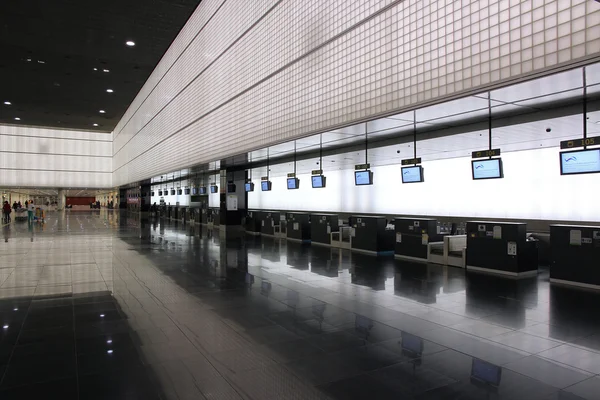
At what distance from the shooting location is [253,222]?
21281mm

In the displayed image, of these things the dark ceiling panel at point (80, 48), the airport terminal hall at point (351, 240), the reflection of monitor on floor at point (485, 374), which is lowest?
the reflection of monitor on floor at point (485, 374)

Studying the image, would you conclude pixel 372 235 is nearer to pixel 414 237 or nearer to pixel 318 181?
pixel 414 237

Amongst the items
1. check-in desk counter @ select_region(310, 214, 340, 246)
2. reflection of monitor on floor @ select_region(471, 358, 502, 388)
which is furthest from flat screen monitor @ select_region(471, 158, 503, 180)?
check-in desk counter @ select_region(310, 214, 340, 246)

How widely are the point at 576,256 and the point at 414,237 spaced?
4.42 metres

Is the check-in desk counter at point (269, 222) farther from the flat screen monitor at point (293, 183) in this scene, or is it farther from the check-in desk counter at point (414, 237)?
the check-in desk counter at point (414, 237)

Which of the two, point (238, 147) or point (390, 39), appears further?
point (238, 147)

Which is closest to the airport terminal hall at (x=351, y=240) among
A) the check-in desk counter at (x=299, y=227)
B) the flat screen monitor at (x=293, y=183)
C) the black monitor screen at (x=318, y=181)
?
the flat screen monitor at (x=293, y=183)

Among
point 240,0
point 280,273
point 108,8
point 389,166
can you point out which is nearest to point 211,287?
point 280,273

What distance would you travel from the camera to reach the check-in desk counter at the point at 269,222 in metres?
19.8

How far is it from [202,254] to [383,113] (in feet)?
25.7

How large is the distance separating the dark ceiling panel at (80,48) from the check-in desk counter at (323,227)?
10.9 metres

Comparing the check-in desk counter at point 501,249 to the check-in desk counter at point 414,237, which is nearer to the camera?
the check-in desk counter at point 501,249

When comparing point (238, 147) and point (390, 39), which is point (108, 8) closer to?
point (238, 147)

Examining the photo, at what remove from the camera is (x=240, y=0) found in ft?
45.2
